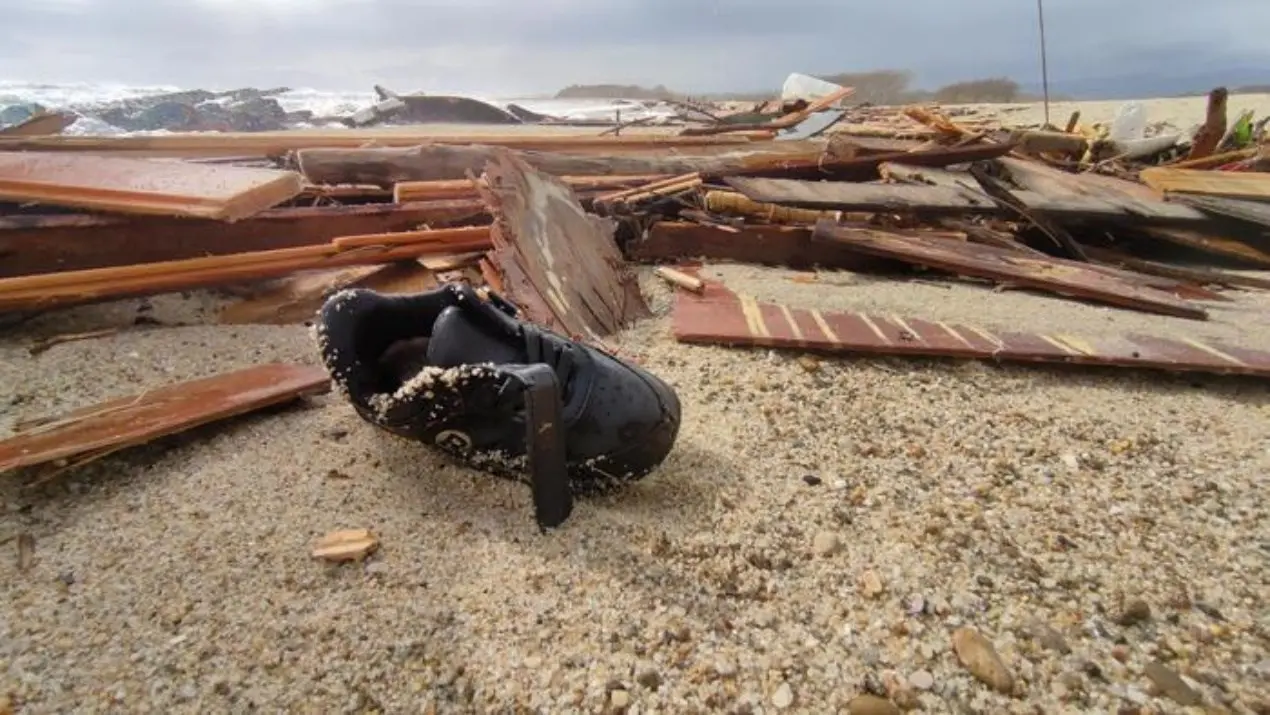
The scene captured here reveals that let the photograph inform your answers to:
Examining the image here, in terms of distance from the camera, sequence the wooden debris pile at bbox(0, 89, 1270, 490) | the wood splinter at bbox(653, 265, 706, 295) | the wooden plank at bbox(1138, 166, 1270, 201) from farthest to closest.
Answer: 1. the wooden plank at bbox(1138, 166, 1270, 201)
2. the wood splinter at bbox(653, 265, 706, 295)
3. the wooden debris pile at bbox(0, 89, 1270, 490)

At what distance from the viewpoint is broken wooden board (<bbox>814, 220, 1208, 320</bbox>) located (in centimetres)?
298

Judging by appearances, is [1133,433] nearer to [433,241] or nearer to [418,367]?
[418,367]

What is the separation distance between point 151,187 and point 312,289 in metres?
0.66

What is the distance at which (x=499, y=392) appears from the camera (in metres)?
1.36

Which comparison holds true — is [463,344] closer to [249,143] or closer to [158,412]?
[158,412]

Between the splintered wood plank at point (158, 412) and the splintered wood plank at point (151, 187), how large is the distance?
2.46ft

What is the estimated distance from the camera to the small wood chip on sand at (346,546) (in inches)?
51.9

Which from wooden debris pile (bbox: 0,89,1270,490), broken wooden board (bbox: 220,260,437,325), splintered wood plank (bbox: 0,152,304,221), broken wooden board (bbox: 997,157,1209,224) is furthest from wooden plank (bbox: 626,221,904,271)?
splintered wood plank (bbox: 0,152,304,221)

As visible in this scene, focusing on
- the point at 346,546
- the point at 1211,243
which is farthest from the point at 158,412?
the point at 1211,243

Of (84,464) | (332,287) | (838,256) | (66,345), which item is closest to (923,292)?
(838,256)

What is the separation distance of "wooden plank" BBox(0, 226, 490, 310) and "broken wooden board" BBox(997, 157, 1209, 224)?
361 cm

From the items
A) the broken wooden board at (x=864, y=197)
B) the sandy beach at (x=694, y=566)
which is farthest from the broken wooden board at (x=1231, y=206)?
the sandy beach at (x=694, y=566)

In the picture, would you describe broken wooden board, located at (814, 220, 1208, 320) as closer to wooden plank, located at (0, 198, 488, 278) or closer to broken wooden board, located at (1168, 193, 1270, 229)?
broken wooden board, located at (1168, 193, 1270, 229)

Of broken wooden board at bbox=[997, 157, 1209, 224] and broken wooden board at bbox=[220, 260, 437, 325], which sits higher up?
broken wooden board at bbox=[997, 157, 1209, 224]
